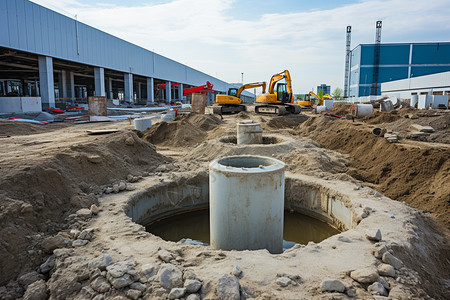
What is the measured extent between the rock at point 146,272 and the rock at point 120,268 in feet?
0.47

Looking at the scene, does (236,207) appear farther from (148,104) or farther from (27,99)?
(148,104)

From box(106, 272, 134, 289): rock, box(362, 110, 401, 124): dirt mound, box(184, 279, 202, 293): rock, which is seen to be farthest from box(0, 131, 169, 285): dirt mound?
box(362, 110, 401, 124): dirt mound

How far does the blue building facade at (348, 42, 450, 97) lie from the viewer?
57.8 metres

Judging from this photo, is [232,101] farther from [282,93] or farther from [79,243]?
[79,243]

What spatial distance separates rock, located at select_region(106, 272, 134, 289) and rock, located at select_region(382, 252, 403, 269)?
10.6 ft

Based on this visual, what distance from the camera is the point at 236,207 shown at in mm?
5258

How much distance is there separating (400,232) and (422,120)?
45.6 feet

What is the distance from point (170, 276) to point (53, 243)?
2092 millimetres

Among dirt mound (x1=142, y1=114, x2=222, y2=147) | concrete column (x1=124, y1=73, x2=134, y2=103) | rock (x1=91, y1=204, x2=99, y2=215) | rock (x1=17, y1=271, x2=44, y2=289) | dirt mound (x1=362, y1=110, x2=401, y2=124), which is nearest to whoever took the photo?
rock (x1=17, y1=271, x2=44, y2=289)

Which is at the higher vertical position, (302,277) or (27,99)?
(27,99)

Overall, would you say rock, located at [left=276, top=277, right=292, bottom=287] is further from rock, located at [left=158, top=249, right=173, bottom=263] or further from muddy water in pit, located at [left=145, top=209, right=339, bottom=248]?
muddy water in pit, located at [left=145, top=209, right=339, bottom=248]

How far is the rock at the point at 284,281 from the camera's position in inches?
133

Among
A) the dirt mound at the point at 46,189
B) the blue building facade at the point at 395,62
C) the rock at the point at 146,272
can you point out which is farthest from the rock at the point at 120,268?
the blue building facade at the point at 395,62

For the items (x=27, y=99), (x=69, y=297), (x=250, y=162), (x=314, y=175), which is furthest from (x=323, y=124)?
(x=27, y=99)
